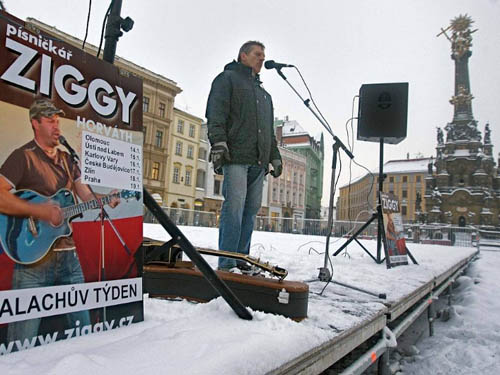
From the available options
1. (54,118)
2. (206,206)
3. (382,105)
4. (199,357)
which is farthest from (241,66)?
(206,206)

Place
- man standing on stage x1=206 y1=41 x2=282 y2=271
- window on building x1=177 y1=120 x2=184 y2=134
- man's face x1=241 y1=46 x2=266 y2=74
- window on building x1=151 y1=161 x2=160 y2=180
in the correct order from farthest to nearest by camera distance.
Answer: window on building x1=177 y1=120 x2=184 y2=134 < window on building x1=151 y1=161 x2=160 y2=180 < man's face x1=241 y1=46 x2=266 y2=74 < man standing on stage x1=206 y1=41 x2=282 y2=271

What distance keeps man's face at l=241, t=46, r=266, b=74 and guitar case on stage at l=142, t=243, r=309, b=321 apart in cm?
147

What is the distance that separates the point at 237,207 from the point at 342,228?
1522 centimetres

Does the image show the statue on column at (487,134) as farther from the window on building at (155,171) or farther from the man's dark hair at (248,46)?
the man's dark hair at (248,46)

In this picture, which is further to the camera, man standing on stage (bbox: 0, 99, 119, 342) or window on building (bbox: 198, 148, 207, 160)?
window on building (bbox: 198, 148, 207, 160)

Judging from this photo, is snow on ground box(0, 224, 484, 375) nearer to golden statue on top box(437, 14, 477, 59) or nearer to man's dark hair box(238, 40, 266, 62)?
man's dark hair box(238, 40, 266, 62)

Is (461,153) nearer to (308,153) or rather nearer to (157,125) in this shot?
(308,153)

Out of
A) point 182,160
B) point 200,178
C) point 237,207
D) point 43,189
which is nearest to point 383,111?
point 237,207

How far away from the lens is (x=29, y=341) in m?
1.01

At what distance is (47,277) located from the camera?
1.06 m

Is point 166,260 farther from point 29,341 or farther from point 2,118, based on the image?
point 2,118

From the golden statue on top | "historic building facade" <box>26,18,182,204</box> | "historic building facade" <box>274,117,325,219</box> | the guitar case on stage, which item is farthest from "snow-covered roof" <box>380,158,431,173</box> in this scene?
the guitar case on stage

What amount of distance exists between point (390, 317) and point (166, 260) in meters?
1.28

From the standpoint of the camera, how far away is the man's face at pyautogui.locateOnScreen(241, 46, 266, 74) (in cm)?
262
